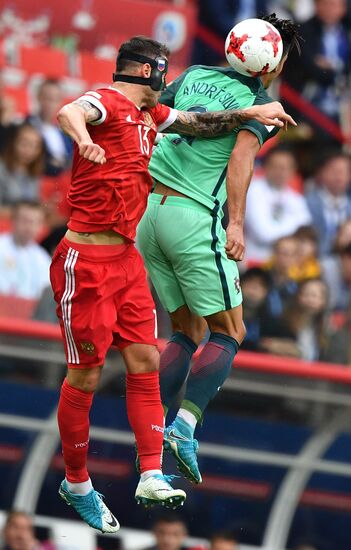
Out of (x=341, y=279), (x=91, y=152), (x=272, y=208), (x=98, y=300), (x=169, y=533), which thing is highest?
(x=272, y=208)

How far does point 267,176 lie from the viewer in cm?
1417

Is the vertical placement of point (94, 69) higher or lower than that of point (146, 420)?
higher

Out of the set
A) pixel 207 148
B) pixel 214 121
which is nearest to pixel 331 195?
pixel 207 148

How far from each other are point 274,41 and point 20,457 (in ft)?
17.3

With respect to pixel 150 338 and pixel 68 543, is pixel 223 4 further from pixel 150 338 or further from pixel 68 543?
pixel 150 338

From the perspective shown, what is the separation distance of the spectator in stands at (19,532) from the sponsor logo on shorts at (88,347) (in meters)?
4.51

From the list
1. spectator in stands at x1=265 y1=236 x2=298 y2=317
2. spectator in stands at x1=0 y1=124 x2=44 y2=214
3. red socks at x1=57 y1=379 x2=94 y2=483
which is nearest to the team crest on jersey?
red socks at x1=57 y1=379 x2=94 y2=483

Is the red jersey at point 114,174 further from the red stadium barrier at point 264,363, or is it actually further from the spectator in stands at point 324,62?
the spectator in stands at point 324,62

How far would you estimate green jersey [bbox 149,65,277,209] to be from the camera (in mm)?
8469

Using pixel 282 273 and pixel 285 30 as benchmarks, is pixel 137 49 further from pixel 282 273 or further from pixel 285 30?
pixel 282 273

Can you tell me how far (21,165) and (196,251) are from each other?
18.0 feet

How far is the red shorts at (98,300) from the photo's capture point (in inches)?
317

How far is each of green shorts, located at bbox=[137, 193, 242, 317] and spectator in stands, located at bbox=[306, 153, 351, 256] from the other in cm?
604

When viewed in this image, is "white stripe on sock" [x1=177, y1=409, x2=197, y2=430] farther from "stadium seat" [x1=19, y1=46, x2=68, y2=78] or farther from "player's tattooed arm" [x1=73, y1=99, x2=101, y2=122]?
"stadium seat" [x1=19, y1=46, x2=68, y2=78]
